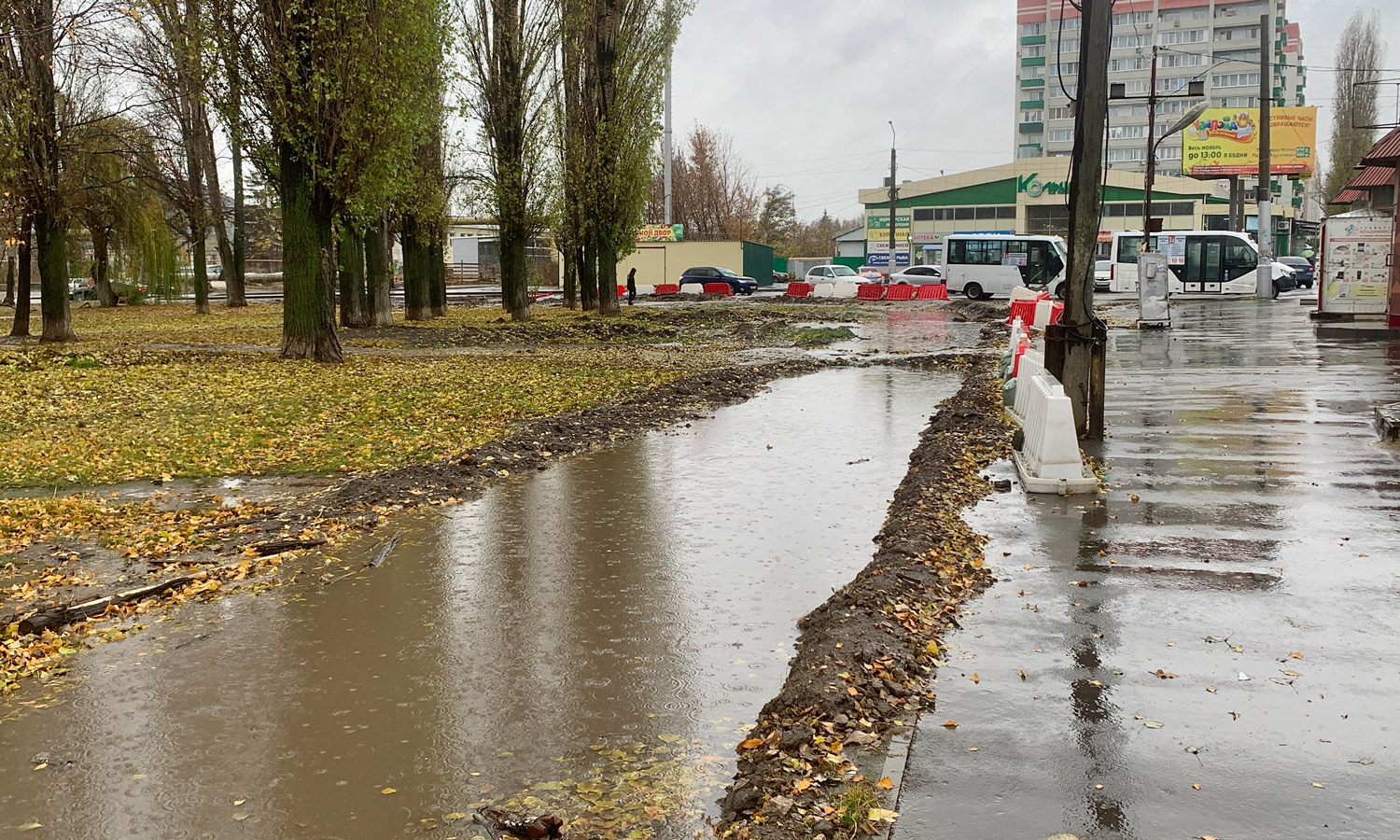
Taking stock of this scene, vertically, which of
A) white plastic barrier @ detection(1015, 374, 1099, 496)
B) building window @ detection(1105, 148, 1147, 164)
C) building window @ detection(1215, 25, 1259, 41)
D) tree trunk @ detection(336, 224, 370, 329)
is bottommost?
white plastic barrier @ detection(1015, 374, 1099, 496)

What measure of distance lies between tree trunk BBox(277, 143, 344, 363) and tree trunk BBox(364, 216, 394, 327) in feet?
33.4

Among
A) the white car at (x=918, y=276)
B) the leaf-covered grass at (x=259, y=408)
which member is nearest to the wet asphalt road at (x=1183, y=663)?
the leaf-covered grass at (x=259, y=408)

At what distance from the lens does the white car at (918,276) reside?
58.3 meters

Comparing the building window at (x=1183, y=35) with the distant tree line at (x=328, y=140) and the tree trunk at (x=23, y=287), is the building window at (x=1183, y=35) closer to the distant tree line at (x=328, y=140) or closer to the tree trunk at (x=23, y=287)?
the distant tree line at (x=328, y=140)

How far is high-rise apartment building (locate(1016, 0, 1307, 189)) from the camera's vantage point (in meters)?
112

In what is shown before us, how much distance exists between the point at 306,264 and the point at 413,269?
1452 centimetres

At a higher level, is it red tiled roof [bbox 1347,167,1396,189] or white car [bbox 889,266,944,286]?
red tiled roof [bbox 1347,167,1396,189]

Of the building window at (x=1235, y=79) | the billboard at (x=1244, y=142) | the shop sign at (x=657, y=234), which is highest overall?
the building window at (x=1235, y=79)

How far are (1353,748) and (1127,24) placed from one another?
12666 centimetres

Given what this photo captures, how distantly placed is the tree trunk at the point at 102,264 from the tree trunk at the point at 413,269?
1481 centimetres

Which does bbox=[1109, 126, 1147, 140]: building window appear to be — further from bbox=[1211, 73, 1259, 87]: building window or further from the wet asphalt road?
the wet asphalt road

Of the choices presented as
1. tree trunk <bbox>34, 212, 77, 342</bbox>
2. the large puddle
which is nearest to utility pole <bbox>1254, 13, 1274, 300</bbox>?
tree trunk <bbox>34, 212, 77, 342</bbox>

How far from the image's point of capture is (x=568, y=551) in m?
8.18

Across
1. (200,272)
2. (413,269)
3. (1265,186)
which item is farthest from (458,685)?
(1265,186)
